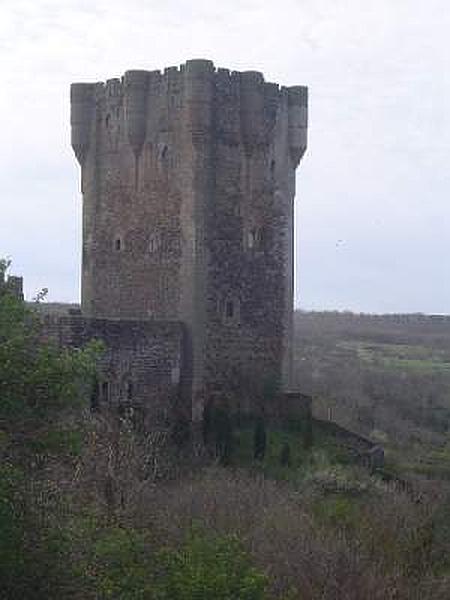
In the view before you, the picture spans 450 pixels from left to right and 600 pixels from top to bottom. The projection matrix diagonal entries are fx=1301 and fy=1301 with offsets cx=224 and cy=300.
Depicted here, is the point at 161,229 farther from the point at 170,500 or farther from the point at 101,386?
the point at 170,500

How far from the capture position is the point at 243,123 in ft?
95.7

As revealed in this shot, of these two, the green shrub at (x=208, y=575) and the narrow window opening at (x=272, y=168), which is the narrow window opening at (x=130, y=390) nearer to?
the narrow window opening at (x=272, y=168)

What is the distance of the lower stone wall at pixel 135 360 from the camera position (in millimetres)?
24828

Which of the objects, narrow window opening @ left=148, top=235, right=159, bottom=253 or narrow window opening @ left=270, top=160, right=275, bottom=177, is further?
narrow window opening @ left=270, top=160, right=275, bottom=177

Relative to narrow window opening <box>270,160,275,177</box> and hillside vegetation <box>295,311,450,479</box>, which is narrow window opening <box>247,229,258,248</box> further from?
hillside vegetation <box>295,311,450,479</box>

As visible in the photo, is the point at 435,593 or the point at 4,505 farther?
the point at 435,593

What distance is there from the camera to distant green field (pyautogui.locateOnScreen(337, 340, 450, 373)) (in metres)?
73.8

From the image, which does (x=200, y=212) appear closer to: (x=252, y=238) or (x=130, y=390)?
(x=252, y=238)

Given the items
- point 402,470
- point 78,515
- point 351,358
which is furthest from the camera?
point 351,358

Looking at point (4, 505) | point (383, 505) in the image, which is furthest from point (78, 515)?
point (383, 505)

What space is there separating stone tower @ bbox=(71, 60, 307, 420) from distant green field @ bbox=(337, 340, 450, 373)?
4208 centimetres

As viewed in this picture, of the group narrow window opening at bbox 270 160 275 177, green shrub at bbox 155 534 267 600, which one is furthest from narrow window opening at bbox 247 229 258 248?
green shrub at bbox 155 534 267 600

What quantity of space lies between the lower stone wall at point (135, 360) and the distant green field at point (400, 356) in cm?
4450

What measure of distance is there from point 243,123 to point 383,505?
10.7 meters
